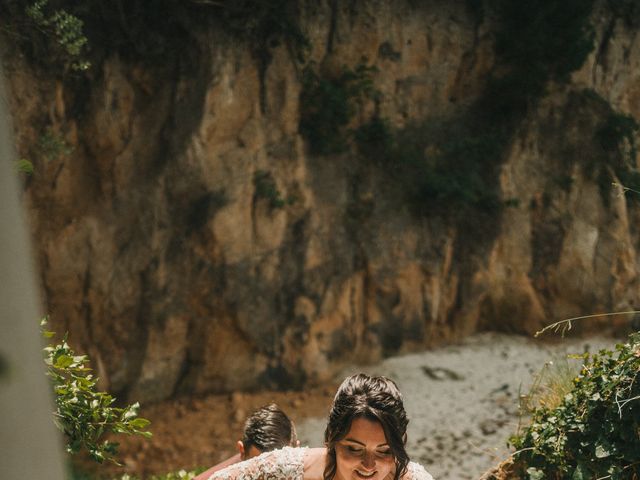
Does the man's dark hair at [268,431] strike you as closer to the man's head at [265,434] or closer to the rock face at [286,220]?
the man's head at [265,434]

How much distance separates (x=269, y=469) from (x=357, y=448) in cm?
32

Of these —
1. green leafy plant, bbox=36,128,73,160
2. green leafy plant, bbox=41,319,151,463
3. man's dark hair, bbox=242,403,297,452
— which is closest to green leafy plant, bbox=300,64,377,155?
green leafy plant, bbox=36,128,73,160

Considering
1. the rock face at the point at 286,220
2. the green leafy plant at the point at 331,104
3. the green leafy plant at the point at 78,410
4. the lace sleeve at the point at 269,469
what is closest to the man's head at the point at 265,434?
the green leafy plant at the point at 78,410

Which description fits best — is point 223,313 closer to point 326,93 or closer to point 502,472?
point 326,93

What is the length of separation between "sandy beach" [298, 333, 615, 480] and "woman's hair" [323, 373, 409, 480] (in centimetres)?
473

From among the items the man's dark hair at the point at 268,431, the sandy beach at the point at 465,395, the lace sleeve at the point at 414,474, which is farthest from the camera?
the sandy beach at the point at 465,395

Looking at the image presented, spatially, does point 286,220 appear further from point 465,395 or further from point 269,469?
point 269,469

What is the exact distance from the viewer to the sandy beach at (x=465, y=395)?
6848mm

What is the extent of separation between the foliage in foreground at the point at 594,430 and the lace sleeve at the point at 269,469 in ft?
5.12

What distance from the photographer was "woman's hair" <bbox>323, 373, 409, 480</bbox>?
184cm

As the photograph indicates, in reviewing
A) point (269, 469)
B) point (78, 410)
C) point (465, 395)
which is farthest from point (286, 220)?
point (269, 469)

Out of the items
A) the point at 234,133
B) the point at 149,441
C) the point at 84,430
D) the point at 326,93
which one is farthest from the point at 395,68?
the point at 84,430

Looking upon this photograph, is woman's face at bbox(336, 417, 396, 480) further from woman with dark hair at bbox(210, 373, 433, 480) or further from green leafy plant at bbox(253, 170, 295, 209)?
green leafy plant at bbox(253, 170, 295, 209)

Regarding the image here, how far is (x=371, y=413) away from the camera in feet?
6.05
